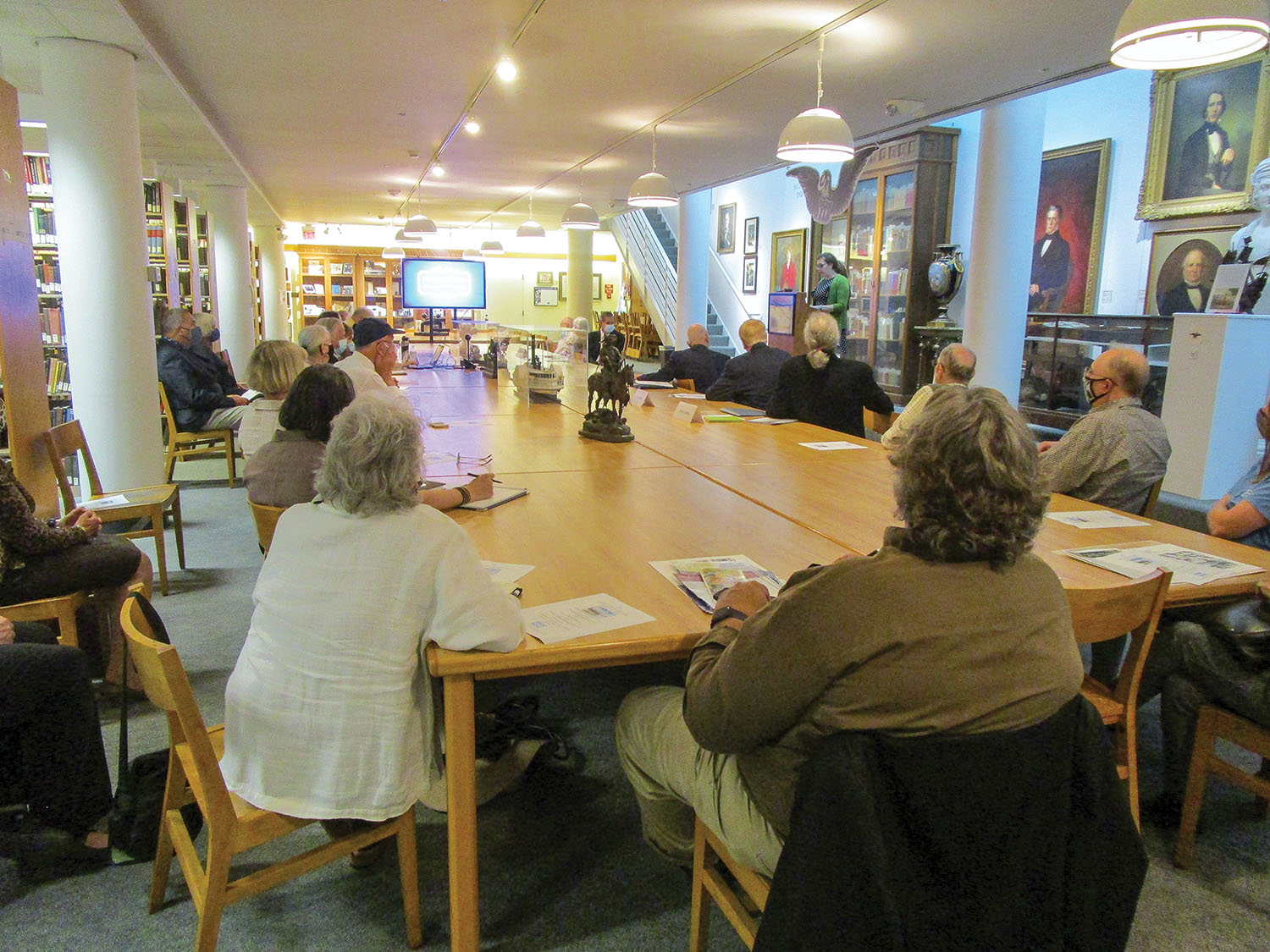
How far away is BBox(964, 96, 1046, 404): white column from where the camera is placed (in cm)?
689

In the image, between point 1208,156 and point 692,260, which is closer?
point 1208,156

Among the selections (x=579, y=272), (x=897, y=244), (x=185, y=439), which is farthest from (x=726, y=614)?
(x=579, y=272)

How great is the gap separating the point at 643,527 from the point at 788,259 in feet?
35.7

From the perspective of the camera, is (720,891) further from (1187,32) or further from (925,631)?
(1187,32)

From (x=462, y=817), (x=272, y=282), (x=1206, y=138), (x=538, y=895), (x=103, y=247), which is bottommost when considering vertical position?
(x=538, y=895)

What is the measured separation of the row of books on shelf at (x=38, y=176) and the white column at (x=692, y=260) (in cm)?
749

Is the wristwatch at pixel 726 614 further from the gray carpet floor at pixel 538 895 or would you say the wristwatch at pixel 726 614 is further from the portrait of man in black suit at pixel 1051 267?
the portrait of man in black suit at pixel 1051 267

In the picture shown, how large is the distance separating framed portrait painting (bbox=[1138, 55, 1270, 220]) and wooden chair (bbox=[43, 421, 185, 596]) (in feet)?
24.1

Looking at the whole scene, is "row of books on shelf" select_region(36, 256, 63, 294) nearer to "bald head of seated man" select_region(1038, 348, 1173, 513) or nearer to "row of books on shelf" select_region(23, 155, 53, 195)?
"row of books on shelf" select_region(23, 155, 53, 195)

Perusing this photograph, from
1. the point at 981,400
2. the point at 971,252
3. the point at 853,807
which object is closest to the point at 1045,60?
the point at 971,252

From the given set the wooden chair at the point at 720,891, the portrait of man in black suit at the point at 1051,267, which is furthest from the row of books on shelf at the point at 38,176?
the portrait of man in black suit at the point at 1051,267

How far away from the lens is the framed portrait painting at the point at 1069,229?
7555 mm

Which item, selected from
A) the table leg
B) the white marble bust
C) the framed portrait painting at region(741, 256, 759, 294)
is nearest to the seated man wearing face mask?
the table leg

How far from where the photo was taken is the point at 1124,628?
1.85 metres
